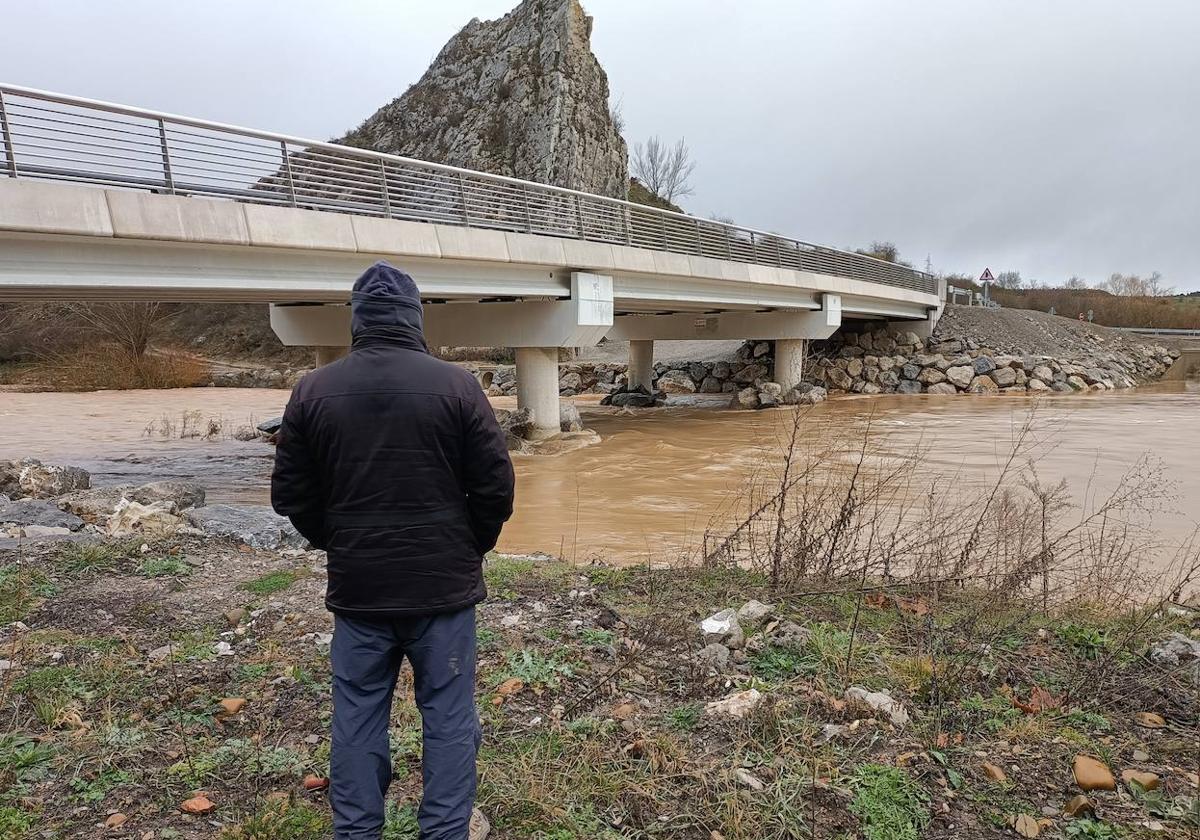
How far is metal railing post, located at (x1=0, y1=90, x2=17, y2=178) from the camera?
27.0 ft

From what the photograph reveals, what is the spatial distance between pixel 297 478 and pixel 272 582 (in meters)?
3.62

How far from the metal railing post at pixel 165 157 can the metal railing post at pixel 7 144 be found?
1.62 meters

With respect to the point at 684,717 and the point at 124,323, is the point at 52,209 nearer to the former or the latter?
the point at 684,717

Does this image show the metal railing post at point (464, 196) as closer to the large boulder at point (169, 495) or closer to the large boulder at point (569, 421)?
the large boulder at point (569, 421)

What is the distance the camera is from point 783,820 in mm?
2756

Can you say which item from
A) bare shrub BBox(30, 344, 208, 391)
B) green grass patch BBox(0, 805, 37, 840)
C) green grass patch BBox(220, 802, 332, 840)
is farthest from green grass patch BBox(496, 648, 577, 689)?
bare shrub BBox(30, 344, 208, 391)

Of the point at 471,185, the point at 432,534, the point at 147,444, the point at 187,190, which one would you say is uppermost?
A: the point at 471,185

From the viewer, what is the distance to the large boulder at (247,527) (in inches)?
287

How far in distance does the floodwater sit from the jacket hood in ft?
16.5

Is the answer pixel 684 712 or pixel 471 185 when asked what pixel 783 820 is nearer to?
pixel 684 712

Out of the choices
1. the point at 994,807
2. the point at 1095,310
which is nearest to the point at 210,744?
the point at 994,807

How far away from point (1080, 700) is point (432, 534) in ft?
11.0

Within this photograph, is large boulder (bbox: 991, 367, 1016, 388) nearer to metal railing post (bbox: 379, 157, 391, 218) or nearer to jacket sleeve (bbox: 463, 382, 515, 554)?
metal railing post (bbox: 379, 157, 391, 218)

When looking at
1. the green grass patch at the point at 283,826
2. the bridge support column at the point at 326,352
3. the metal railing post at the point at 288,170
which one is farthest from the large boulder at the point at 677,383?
the green grass patch at the point at 283,826
